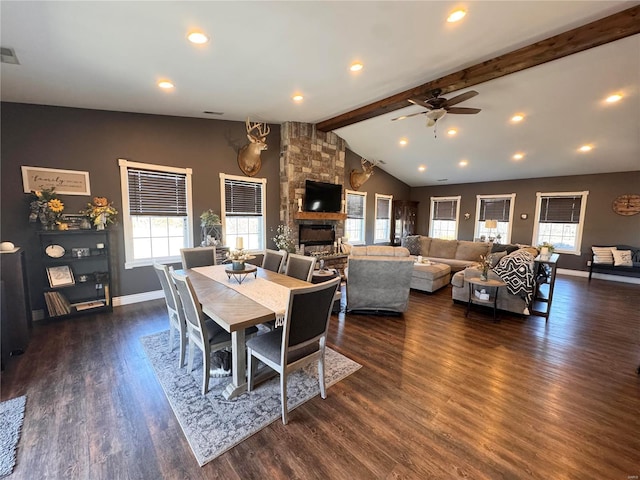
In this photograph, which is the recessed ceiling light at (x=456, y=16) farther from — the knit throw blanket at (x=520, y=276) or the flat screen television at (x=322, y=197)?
the flat screen television at (x=322, y=197)

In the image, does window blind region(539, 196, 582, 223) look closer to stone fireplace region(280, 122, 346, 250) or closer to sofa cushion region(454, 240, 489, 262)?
sofa cushion region(454, 240, 489, 262)

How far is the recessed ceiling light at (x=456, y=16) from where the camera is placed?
2.39 meters

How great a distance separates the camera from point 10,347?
2.70 m

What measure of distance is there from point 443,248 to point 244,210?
5.09 metres

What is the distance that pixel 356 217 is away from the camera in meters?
8.25

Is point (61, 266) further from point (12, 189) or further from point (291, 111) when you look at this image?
point (291, 111)

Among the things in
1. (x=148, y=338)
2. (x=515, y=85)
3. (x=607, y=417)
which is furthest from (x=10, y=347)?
(x=515, y=85)

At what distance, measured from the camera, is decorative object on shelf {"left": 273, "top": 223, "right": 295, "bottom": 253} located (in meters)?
5.67

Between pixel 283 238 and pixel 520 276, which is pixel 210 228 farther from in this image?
pixel 520 276

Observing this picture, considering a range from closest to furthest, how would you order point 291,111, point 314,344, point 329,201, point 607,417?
point 607,417, point 314,344, point 291,111, point 329,201

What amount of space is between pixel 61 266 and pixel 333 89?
4496 millimetres

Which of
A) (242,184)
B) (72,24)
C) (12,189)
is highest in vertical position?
(72,24)

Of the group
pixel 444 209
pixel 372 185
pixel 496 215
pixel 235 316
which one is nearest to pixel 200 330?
pixel 235 316

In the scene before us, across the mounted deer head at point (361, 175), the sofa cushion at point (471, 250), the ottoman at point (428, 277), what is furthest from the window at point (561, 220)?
the mounted deer head at point (361, 175)
